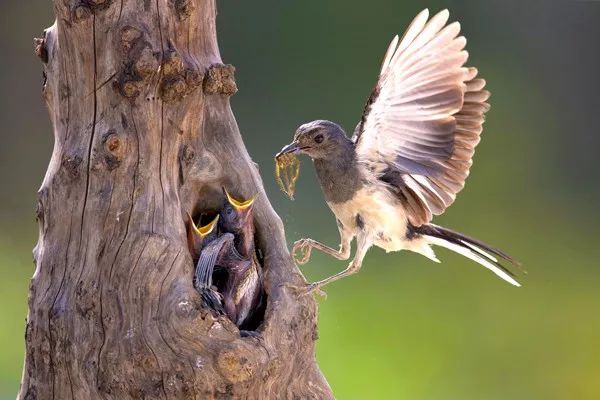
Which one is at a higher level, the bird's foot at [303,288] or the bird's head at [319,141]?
the bird's head at [319,141]

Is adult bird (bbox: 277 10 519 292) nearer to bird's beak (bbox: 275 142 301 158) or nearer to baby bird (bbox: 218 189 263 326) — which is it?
bird's beak (bbox: 275 142 301 158)

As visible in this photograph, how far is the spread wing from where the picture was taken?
2.38 m

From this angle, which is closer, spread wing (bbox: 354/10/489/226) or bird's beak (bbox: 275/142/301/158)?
spread wing (bbox: 354/10/489/226)

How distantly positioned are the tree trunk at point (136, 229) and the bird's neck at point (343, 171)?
0.88 ft

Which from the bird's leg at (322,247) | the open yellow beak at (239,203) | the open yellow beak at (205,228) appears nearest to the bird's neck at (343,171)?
the bird's leg at (322,247)

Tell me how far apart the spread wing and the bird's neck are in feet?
0.10

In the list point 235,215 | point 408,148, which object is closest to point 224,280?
point 235,215

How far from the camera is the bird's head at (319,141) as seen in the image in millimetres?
2541

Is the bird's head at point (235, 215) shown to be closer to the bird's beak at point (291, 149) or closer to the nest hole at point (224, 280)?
the nest hole at point (224, 280)

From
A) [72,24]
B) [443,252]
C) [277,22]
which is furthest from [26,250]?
[72,24]

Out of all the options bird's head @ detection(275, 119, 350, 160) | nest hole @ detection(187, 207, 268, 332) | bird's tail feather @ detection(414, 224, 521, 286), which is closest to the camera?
nest hole @ detection(187, 207, 268, 332)

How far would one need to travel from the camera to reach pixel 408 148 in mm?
2496

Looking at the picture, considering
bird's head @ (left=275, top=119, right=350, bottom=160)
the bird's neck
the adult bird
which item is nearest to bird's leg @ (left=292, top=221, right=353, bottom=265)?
the adult bird

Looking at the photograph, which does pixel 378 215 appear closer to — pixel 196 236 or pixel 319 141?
pixel 319 141
